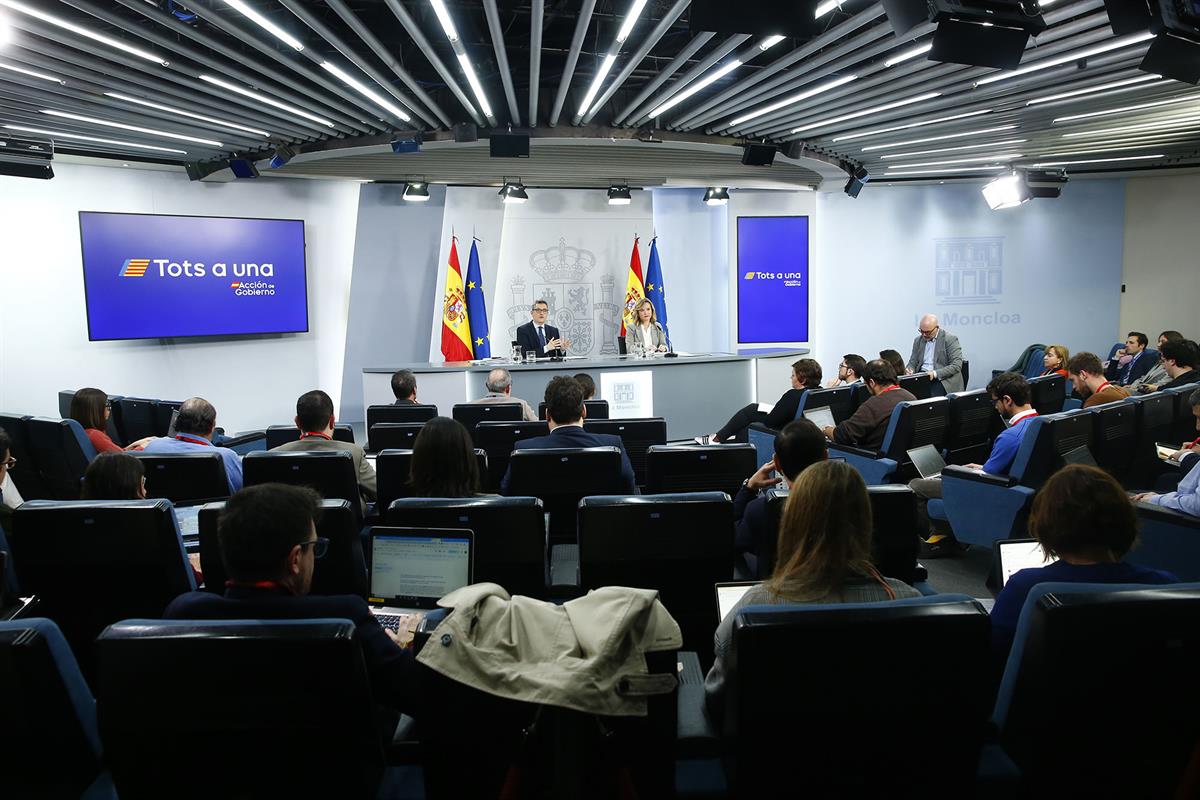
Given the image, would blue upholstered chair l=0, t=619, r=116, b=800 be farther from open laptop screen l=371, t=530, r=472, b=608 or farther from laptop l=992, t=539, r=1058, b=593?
laptop l=992, t=539, r=1058, b=593

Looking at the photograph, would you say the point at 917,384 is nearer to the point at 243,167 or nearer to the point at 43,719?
the point at 43,719

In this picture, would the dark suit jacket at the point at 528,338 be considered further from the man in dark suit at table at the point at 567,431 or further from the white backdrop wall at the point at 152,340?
the man in dark suit at table at the point at 567,431

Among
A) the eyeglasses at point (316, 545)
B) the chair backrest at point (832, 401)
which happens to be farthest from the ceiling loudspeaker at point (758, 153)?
the eyeglasses at point (316, 545)

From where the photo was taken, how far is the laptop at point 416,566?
2.50 metres

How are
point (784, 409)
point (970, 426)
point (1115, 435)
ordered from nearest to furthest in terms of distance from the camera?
point (1115, 435), point (970, 426), point (784, 409)

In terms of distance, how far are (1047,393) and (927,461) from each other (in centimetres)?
219

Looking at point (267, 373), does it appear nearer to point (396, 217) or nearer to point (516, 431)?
point (396, 217)

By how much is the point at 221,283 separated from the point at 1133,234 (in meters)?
13.5

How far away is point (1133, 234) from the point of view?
39.9ft

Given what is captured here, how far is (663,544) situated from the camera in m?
2.81

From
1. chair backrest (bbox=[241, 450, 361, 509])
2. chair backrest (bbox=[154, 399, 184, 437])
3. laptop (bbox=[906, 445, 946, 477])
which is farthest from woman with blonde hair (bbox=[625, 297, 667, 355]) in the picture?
chair backrest (bbox=[241, 450, 361, 509])

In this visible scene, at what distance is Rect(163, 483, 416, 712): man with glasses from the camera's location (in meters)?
1.75

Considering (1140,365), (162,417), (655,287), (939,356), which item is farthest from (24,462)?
(1140,365)

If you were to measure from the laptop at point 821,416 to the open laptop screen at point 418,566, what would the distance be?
3910mm
